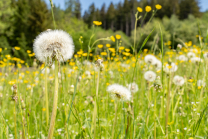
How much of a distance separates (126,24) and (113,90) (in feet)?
146

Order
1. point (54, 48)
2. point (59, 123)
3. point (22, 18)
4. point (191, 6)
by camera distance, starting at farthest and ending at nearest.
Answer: point (191, 6)
point (22, 18)
point (59, 123)
point (54, 48)

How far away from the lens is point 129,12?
1673 inches

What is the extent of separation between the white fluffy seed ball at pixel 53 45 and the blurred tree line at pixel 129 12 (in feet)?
115

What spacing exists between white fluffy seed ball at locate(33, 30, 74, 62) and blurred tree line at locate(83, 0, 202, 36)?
35012 millimetres

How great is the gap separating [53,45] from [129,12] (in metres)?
44.8

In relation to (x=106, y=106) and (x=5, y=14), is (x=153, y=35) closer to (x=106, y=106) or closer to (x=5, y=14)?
(x=5, y=14)

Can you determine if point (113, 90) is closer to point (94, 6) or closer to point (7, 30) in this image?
point (7, 30)

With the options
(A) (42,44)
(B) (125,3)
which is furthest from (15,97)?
(B) (125,3)

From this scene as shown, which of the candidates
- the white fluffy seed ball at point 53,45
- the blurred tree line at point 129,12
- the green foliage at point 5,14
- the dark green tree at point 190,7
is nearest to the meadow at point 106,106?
the white fluffy seed ball at point 53,45

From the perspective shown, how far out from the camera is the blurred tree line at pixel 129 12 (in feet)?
117

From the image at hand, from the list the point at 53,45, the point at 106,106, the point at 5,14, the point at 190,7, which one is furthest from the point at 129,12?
the point at 53,45

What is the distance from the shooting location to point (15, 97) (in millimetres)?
827

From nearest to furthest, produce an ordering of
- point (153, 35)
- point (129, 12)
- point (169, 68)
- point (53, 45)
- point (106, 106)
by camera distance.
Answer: point (53, 45), point (169, 68), point (106, 106), point (153, 35), point (129, 12)

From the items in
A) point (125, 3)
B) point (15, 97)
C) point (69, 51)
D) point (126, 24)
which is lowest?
point (15, 97)
